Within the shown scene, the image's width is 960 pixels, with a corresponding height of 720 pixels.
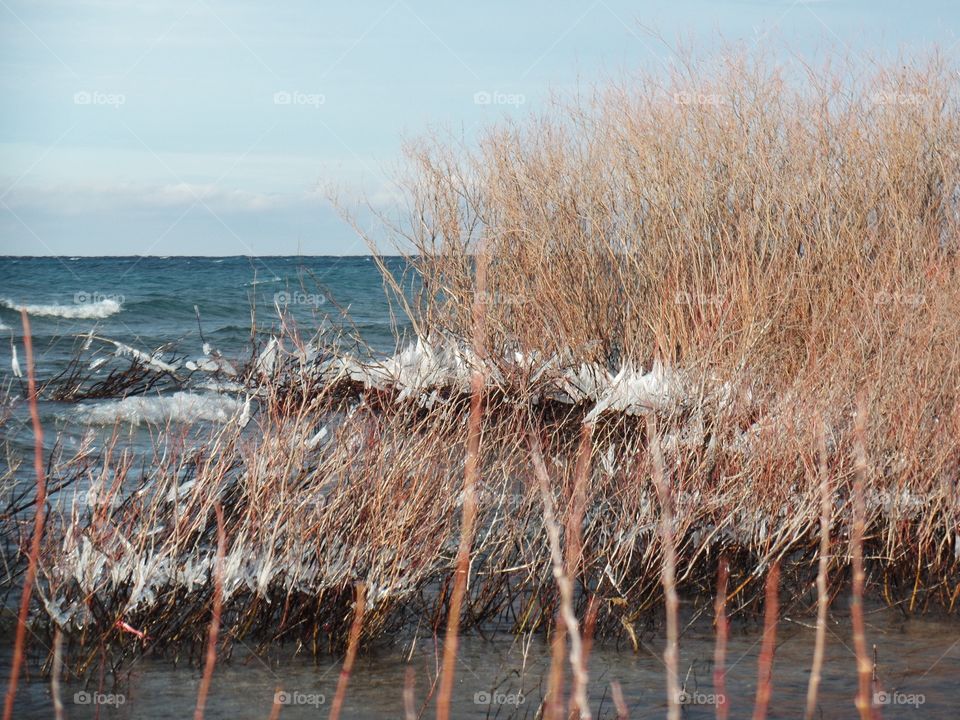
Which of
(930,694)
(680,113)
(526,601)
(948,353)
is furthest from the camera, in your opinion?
(680,113)

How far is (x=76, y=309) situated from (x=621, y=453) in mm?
22586

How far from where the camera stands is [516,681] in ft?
12.4

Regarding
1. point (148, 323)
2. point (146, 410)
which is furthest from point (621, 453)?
point (148, 323)

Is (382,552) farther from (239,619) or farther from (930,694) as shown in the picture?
(930,694)

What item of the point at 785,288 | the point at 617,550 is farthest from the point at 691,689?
the point at 785,288

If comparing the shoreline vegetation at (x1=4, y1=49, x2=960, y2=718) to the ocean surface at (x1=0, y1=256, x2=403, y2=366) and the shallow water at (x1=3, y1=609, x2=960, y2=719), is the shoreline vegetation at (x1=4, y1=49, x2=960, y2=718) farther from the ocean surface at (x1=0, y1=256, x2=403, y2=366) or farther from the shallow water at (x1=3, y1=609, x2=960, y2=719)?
the ocean surface at (x1=0, y1=256, x2=403, y2=366)

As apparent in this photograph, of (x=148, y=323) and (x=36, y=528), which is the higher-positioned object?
(x=148, y=323)

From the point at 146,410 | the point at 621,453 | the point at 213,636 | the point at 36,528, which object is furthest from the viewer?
the point at 146,410

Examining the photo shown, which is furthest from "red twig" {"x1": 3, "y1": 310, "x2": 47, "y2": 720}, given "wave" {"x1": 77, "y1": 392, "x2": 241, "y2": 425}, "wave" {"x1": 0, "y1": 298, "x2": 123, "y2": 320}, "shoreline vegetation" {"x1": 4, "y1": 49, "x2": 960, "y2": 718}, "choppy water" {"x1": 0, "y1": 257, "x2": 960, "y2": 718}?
"wave" {"x1": 0, "y1": 298, "x2": 123, "y2": 320}

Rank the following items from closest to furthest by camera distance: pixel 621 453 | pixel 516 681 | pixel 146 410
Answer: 1. pixel 516 681
2. pixel 621 453
3. pixel 146 410

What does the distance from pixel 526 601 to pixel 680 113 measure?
5.33m

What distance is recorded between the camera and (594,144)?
8.54 metres

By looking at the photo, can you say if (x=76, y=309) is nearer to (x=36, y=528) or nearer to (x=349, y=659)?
(x=36, y=528)

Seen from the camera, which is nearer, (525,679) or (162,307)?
(525,679)
